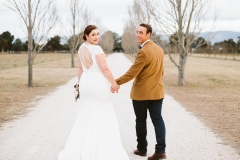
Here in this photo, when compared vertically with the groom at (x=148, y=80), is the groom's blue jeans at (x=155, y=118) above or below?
below

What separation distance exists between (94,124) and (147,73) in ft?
3.36

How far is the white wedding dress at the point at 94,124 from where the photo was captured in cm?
417

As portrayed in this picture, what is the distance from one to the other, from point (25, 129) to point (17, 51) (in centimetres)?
9793

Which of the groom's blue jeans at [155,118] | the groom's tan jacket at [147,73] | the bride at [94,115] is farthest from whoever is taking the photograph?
the groom's blue jeans at [155,118]

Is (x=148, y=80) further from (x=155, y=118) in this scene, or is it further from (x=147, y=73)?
(x=155, y=118)

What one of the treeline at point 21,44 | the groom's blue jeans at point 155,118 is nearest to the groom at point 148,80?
the groom's blue jeans at point 155,118

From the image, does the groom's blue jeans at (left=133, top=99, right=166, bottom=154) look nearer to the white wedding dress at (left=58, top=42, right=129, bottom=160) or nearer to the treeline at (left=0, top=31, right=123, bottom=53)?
the white wedding dress at (left=58, top=42, right=129, bottom=160)

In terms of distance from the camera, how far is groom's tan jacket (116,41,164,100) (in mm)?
4352

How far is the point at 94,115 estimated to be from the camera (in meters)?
4.28

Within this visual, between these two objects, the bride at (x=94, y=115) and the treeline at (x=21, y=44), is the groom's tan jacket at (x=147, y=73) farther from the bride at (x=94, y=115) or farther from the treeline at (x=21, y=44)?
the treeline at (x=21, y=44)

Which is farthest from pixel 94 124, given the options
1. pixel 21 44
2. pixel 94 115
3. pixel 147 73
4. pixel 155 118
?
pixel 21 44

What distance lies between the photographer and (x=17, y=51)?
3885 inches

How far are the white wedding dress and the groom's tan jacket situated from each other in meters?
0.42

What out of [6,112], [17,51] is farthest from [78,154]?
[17,51]
